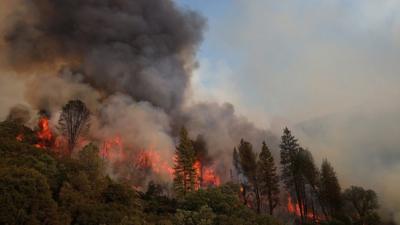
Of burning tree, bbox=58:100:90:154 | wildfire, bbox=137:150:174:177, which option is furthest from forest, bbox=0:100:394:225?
wildfire, bbox=137:150:174:177

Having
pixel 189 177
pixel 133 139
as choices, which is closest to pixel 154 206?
pixel 189 177

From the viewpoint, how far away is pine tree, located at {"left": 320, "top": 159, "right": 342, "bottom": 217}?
6794 cm

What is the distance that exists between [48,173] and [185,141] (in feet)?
140

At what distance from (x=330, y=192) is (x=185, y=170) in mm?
27199

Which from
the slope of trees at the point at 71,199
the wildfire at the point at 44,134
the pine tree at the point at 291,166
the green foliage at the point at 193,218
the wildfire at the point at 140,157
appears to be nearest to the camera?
the slope of trees at the point at 71,199

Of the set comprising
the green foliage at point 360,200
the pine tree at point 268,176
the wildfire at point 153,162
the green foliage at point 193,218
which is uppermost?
the wildfire at point 153,162

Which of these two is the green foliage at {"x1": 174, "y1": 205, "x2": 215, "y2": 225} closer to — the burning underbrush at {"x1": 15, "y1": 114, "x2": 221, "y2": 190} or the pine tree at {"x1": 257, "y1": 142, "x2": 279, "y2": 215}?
the pine tree at {"x1": 257, "y1": 142, "x2": 279, "y2": 215}

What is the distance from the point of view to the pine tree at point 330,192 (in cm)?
6794

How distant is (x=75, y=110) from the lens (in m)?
71.4

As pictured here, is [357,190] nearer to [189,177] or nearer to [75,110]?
[189,177]

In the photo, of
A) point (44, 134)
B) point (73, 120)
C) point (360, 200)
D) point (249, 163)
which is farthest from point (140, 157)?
point (360, 200)

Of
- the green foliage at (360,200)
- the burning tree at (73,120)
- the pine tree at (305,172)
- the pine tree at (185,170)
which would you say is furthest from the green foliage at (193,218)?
the green foliage at (360,200)

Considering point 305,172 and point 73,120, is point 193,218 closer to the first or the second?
point 305,172

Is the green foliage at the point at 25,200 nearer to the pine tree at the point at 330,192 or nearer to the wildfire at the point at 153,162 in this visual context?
the pine tree at the point at 330,192
